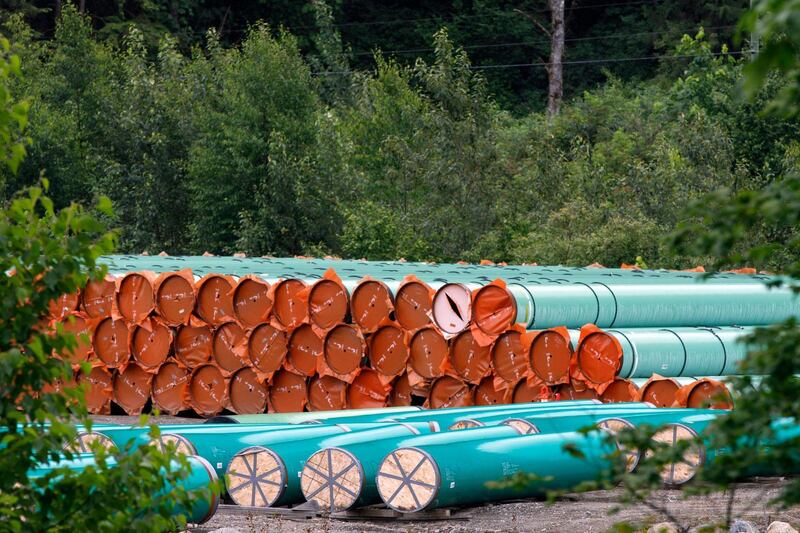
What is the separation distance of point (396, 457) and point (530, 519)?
115 cm

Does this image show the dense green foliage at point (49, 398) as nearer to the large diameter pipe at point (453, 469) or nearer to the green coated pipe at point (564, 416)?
the large diameter pipe at point (453, 469)

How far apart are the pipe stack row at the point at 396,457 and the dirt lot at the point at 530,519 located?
0.14 m

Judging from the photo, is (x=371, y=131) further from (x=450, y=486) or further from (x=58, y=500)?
(x=58, y=500)

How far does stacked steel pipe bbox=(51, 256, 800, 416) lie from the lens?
13.0 metres

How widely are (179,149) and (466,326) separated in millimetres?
20081

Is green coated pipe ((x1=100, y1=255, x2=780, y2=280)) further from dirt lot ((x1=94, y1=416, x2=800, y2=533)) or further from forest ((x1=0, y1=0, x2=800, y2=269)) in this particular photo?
dirt lot ((x1=94, y1=416, x2=800, y2=533))

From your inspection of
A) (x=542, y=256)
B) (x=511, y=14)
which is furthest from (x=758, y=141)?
(x=511, y=14)

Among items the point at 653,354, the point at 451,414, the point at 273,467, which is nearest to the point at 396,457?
the point at 273,467

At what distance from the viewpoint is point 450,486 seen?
9.04m

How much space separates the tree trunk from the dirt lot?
3458cm

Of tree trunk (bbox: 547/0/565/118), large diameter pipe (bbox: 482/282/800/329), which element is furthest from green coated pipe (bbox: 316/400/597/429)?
tree trunk (bbox: 547/0/565/118)

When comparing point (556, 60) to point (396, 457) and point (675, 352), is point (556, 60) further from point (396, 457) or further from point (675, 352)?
point (396, 457)

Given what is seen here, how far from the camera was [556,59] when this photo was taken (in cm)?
4325

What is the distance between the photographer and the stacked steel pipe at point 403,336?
12977mm
